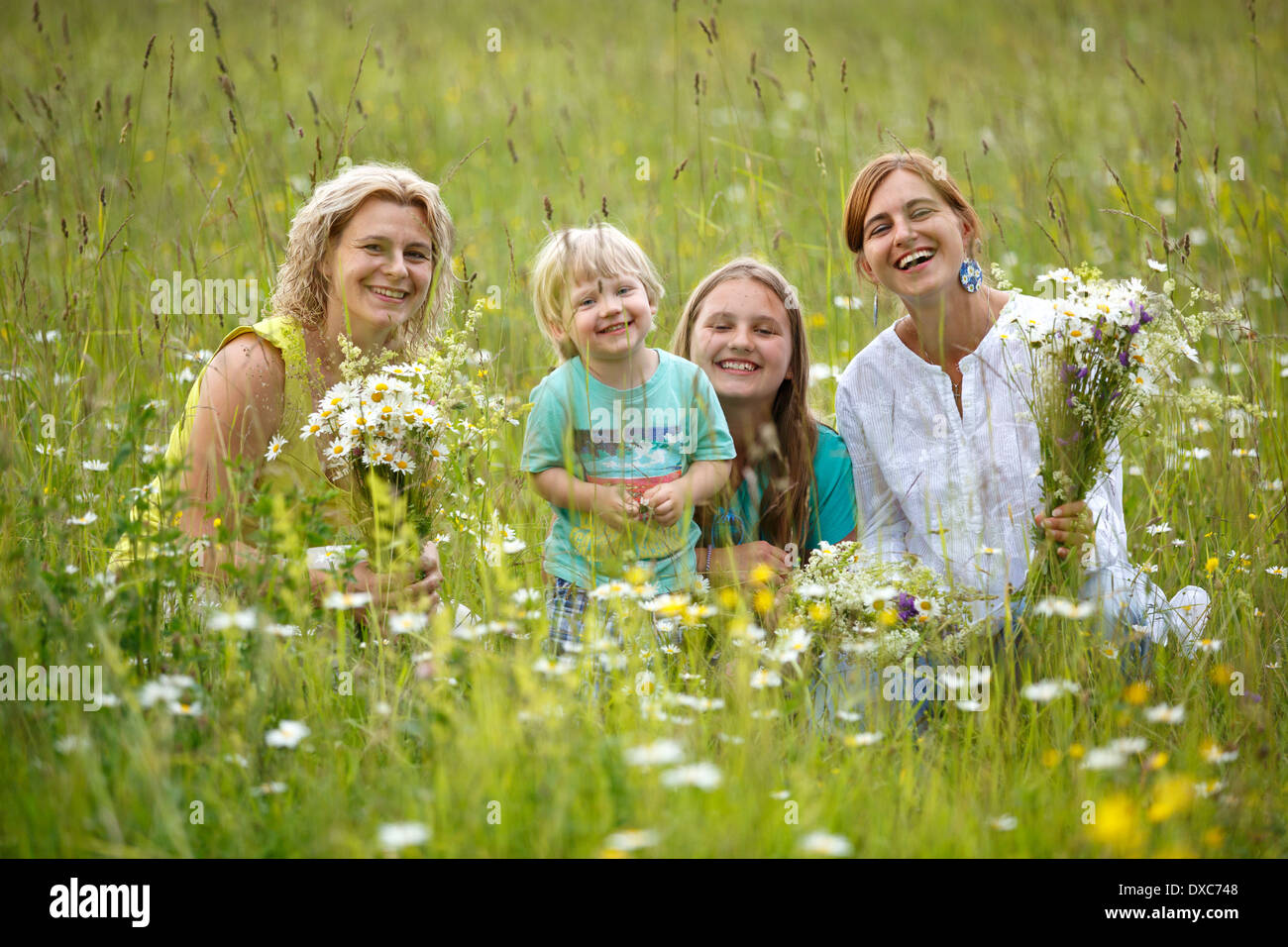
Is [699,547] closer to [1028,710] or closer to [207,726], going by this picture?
[1028,710]

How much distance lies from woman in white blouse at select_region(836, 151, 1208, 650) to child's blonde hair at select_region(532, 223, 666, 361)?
75 centimetres

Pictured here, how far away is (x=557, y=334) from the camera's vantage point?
127 inches

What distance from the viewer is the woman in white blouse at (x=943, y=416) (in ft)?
10.1

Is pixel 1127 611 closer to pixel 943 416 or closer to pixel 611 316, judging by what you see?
pixel 943 416

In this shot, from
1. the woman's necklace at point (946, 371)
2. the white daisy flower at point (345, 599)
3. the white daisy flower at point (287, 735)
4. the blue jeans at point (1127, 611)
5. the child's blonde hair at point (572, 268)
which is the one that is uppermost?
the child's blonde hair at point (572, 268)

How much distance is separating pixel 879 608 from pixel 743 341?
1.03 metres

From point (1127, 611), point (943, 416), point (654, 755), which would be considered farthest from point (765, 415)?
point (654, 755)

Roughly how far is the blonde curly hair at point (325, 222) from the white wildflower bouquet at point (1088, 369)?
1765 mm

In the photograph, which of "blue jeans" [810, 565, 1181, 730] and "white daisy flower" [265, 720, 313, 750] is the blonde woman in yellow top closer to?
"white daisy flower" [265, 720, 313, 750]

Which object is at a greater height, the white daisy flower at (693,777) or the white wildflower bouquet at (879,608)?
the white wildflower bouquet at (879,608)

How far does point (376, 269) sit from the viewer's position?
121 inches

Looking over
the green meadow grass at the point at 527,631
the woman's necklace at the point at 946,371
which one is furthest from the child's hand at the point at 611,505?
the woman's necklace at the point at 946,371

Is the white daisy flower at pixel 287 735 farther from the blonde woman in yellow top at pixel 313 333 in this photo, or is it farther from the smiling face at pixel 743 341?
the smiling face at pixel 743 341

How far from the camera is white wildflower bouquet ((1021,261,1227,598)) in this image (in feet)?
8.29
